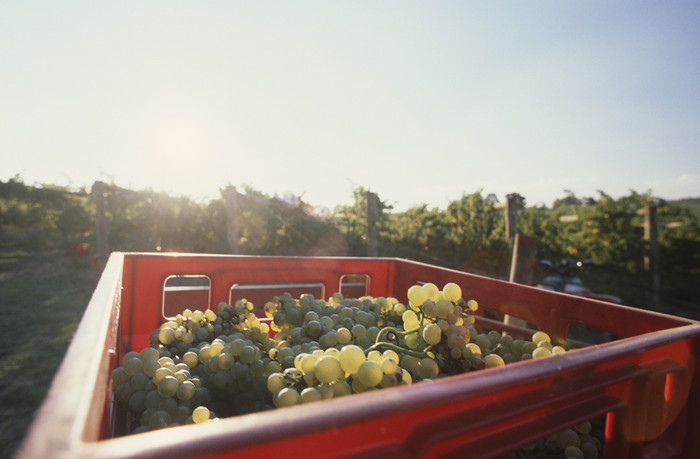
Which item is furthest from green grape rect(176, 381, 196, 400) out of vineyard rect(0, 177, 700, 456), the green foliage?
the green foliage

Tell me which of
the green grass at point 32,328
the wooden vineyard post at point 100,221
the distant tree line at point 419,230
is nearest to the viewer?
the green grass at point 32,328

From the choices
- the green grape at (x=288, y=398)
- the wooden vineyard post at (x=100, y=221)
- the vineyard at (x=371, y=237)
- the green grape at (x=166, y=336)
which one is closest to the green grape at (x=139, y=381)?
the green grape at (x=166, y=336)

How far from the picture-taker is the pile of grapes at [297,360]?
67 centimetres

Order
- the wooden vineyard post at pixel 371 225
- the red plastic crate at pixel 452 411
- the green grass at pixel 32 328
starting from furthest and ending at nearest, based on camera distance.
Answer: the wooden vineyard post at pixel 371 225, the green grass at pixel 32 328, the red plastic crate at pixel 452 411

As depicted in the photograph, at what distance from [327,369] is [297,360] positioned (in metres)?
0.12

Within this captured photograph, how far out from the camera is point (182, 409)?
2.68ft

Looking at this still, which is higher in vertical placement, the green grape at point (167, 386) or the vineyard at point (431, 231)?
the vineyard at point (431, 231)

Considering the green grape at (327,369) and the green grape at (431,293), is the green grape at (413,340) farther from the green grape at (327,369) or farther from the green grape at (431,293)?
the green grape at (327,369)

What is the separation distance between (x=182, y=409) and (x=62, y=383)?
0.59m

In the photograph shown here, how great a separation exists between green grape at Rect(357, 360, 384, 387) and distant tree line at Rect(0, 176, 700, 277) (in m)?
5.83

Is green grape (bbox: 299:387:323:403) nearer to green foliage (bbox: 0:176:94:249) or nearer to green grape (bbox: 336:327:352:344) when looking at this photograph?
green grape (bbox: 336:327:352:344)

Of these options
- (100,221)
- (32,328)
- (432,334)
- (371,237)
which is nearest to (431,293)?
(432,334)

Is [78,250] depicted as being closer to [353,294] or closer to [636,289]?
[353,294]

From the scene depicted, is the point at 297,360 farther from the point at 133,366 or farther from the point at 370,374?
the point at 133,366
